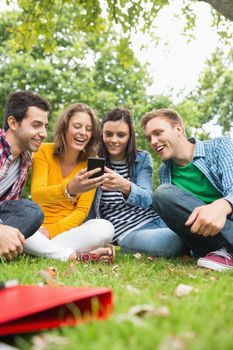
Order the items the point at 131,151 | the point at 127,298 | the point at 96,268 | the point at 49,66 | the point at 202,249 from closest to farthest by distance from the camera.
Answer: the point at 127,298, the point at 96,268, the point at 202,249, the point at 131,151, the point at 49,66

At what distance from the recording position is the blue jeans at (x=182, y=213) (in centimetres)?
373

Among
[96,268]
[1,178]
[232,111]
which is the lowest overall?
[96,268]

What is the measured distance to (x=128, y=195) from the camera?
4520 millimetres

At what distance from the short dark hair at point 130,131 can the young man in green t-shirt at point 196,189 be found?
338 mm

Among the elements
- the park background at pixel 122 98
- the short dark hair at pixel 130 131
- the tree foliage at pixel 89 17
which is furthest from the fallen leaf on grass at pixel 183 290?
the tree foliage at pixel 89 17

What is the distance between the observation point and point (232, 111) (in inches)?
1057

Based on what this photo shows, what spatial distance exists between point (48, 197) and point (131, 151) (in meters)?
0.97

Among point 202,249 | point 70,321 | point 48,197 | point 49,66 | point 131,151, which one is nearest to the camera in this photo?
point 70,321

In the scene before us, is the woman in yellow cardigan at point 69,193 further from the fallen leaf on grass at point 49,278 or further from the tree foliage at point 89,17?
the tree foliage at point 89,17

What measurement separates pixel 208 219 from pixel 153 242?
3.59ft

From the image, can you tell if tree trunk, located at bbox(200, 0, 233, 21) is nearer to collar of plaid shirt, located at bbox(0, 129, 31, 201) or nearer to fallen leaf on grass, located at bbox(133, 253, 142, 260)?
collar of plaid shirt, located at bbox(0, 129, 31, 201)

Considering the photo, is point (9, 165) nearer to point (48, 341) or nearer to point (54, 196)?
point (54, 196)

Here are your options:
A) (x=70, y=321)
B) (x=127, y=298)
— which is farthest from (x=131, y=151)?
(x=70, y=321)

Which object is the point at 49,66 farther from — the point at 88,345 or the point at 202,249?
the point at 88,345
